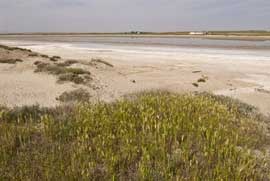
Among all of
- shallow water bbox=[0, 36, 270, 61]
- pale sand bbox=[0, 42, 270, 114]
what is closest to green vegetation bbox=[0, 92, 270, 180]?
pale sand bbox=[0, 42, 270, 114]

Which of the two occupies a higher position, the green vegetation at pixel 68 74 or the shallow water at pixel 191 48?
the green vegetation at pixel 68 74

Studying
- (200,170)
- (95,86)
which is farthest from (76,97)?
(200,170)

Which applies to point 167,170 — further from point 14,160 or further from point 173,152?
point 14,160

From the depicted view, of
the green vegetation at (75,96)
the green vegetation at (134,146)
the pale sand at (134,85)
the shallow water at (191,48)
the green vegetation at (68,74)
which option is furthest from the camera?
the shallow water at (191,48)

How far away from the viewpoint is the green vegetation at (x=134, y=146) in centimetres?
480

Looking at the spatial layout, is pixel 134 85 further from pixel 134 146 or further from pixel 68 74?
pixel 134 146

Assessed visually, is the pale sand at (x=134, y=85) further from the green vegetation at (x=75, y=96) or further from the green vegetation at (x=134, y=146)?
the green vegetation at (x=134, y=146)

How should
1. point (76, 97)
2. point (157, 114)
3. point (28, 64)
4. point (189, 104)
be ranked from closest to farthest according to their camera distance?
point (157, 114) → point (189, 104) → point (76, 97) → point (28, 64)

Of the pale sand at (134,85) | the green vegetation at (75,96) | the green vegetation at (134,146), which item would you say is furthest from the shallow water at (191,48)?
the green vegetation at (134,146)

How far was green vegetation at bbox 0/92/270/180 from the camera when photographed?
15.8 ft

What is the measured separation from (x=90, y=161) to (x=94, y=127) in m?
1.18

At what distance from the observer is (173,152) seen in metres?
5.39

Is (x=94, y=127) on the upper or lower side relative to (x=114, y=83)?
upper

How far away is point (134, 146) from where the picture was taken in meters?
5.45
